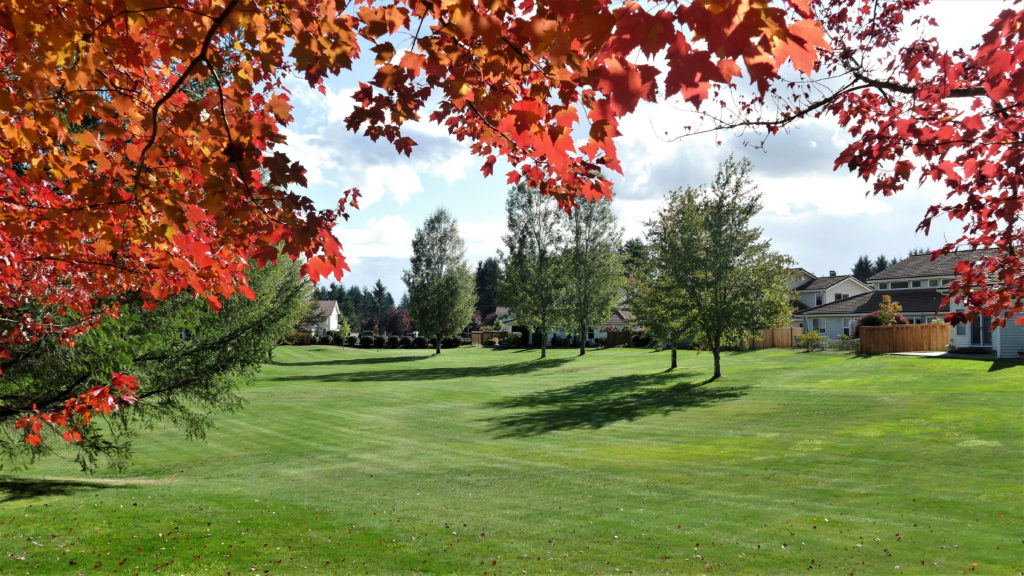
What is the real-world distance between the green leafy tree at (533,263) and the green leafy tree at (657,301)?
48.4 ft

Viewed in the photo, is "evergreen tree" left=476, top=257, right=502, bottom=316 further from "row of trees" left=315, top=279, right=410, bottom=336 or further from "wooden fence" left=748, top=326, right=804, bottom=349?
"wooden fence" left=748, top=326, right=804, bottom=349

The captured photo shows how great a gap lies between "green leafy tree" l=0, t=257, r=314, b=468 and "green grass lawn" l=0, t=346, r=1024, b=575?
1.20 m

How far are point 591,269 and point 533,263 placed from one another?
560 centimetres

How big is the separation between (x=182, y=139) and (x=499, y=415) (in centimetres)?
2041

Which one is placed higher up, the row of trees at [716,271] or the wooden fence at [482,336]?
the row of trees at [716,271]

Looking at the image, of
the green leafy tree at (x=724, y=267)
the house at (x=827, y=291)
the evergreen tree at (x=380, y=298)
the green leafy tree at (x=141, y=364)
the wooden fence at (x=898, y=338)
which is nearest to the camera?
the green leafy tree at (x=141, y=364)

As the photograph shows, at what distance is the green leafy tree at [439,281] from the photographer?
191ft

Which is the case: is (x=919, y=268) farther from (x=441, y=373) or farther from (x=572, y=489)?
(x=572, y=489)

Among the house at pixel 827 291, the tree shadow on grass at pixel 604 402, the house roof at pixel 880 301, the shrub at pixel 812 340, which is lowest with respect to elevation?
the tree shadow on grass at pixel 604 402

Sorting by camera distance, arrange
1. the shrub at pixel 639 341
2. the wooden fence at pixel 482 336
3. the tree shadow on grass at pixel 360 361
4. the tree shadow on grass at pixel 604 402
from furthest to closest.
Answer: the wooden fence at pixel 482 336, the shrub at pixel 639 341, the tree shadow on grass at pixel 360 361, the tree shadow on grass at pixel 604 402

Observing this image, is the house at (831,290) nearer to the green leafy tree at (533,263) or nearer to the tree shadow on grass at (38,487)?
the green leafy tree at (533,263)

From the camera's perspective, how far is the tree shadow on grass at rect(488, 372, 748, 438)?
21.7m

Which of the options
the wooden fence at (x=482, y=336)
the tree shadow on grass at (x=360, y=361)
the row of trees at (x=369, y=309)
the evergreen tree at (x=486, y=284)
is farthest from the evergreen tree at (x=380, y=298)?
the tree shadow on grass at (x=360, y=361)

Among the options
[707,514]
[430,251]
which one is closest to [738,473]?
[707,514]
